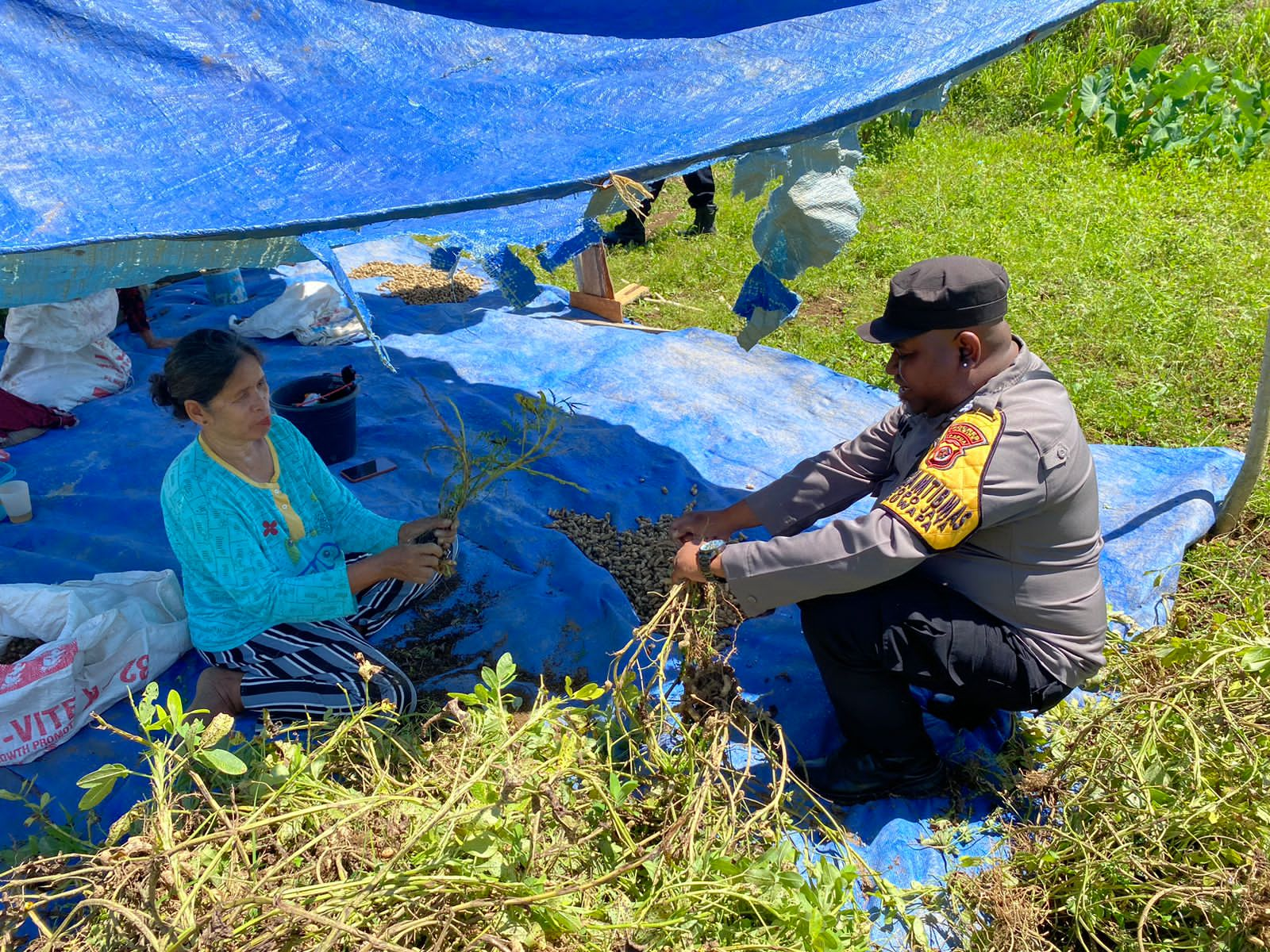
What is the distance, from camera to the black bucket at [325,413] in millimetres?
3727

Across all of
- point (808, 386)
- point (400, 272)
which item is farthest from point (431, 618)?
point (400, 272)

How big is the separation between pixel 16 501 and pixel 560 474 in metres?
1.93

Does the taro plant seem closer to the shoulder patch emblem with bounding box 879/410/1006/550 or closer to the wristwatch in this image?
the shoulder patch emblem with bounding box 879/410/1006/550

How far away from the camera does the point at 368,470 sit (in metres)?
3.86

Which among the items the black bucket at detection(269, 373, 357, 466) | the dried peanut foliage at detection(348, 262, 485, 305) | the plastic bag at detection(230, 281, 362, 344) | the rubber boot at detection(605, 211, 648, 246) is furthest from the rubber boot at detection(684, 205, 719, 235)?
the black bucket at detection(269, 373, 357, 466)

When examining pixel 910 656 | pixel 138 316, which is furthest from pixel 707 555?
pixel 138 316

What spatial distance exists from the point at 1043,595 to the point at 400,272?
14.7ft

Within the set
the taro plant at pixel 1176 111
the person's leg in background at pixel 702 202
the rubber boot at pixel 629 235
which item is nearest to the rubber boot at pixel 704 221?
the person's leg in background at pixel 702 202

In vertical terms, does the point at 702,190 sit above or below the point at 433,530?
Answer: below

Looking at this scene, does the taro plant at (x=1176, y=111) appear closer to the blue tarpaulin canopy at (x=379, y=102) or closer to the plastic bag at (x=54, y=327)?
the blue tarpaulin canopy at (x=379, y=102)

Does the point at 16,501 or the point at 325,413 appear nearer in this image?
the point at 16,501

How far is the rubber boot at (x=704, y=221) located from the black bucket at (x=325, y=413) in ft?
12.0

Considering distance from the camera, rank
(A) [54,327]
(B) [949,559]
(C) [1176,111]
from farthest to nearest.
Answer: (C) [1176,111] < (A) [54,327] < (B) [949,559]

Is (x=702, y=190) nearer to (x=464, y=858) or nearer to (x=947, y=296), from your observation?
(x=947, y=296)
